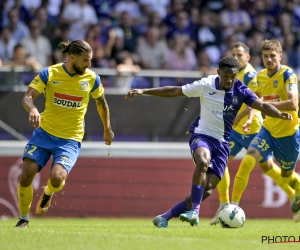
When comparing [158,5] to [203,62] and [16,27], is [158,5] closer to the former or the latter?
[203,62]

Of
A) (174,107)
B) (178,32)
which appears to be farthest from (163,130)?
(178,32)

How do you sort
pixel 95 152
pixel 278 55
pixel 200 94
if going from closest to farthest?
pixel 200 94 → pixel 278 55 → pixel 95 152

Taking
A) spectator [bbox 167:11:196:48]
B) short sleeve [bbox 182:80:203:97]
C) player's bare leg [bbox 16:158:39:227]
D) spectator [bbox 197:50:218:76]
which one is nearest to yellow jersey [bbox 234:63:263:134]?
short sleeve [bbox 182:80:203:97]

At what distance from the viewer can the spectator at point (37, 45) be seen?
54.7 feet

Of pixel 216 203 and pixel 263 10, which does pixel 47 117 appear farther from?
pixel 263 10

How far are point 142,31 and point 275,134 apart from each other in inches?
290

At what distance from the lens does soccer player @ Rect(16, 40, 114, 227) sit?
10117 millimetres

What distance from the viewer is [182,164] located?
15.9 meters

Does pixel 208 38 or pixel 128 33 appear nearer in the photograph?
pixel 128 33

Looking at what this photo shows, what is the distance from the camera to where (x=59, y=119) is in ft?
34.3

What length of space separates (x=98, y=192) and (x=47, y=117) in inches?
209

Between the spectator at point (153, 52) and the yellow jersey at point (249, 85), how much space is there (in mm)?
5290

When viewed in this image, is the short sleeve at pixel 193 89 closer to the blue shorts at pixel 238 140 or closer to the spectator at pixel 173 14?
the blue shorts at pixel 238 140

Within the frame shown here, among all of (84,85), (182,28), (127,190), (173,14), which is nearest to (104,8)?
(173,14)
